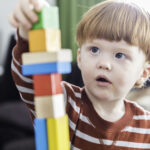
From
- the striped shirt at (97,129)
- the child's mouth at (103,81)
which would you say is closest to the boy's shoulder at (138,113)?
the striped shirt at (97,129)

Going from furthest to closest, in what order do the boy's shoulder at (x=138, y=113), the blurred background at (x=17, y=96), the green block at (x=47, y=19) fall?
1. the blurred background at (x=17, y=96)
2. the boy's shoulder at (x=138, y=113)
3. the green block at (x=47, y=19)

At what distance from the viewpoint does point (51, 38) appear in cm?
32

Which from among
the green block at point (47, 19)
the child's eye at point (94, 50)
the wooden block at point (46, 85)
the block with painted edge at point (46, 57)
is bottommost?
the child's eye at point (94, 50)

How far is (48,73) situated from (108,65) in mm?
143

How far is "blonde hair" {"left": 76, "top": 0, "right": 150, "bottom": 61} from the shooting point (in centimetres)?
47

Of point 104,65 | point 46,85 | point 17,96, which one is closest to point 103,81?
point 104,65

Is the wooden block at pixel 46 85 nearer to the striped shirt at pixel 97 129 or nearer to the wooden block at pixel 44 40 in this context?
the wooden block at pixel 44 40

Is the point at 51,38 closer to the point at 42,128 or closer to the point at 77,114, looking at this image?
the point at 42,128

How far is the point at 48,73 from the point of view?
326mm

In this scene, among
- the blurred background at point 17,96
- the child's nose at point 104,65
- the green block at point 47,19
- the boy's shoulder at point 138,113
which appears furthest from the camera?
the blurred background at point 17,96

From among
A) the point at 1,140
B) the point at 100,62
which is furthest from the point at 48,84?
the point at 1,140

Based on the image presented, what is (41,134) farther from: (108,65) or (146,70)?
(146,70)

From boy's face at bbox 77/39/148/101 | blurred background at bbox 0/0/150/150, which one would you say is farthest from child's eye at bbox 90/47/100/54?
blurred background at bbox 0/0/150/150

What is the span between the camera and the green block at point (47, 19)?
1.03 feet
